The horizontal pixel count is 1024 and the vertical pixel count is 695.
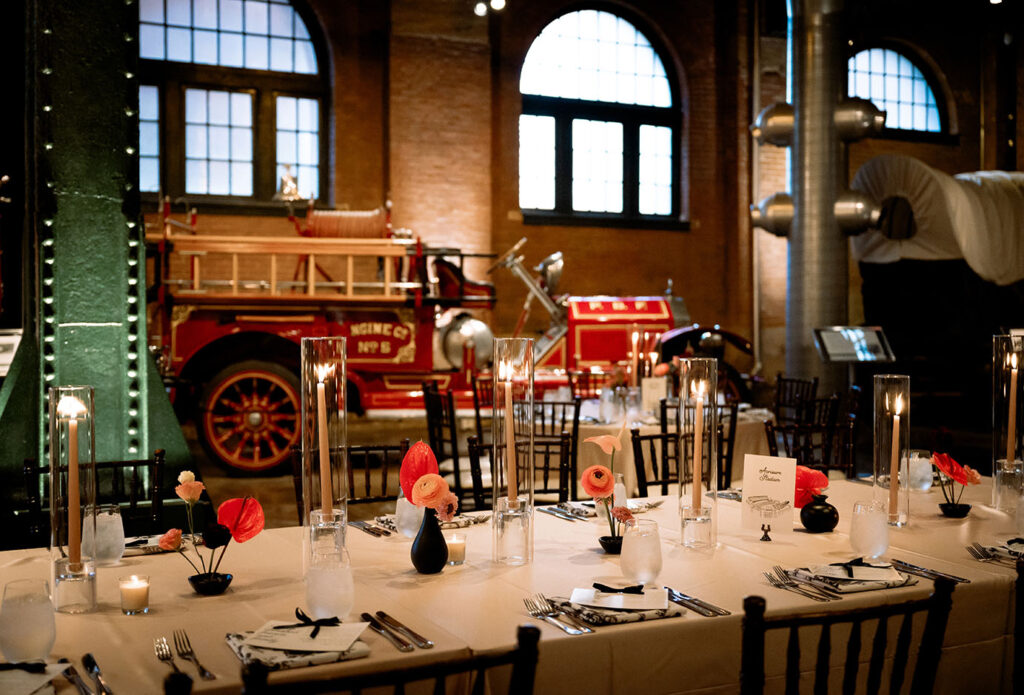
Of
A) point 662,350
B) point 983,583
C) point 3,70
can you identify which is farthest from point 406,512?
point 662,350

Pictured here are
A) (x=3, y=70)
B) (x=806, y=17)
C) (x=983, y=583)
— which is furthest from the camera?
(x=806, y=17)

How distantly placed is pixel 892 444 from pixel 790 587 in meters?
0.82

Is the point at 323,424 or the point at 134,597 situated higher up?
the point at 323,424

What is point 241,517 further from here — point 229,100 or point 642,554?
point 229,100

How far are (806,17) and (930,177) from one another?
2.05 m

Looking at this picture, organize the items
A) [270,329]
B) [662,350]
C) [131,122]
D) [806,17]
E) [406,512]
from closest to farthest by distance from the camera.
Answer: [406,512] → [131,122] → [270,329] → [806,17] → [662,350]

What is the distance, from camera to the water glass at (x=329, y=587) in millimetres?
1777

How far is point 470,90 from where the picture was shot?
1184 cm

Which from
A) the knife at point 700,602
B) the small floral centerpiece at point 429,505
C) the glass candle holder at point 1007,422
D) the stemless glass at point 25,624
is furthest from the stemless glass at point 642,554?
the glass candle holder at point 1007,422

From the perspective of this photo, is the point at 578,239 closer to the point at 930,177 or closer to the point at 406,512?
the point at 930,177

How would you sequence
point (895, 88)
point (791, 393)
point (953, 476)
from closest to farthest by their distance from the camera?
point (953, 476), point (791, 393), point (895, 88)

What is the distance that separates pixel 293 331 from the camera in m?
7.59

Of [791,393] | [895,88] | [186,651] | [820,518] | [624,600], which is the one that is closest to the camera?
[186,651]

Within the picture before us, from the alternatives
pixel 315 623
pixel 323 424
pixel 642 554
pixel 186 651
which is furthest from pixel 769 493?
pixel 186 651
